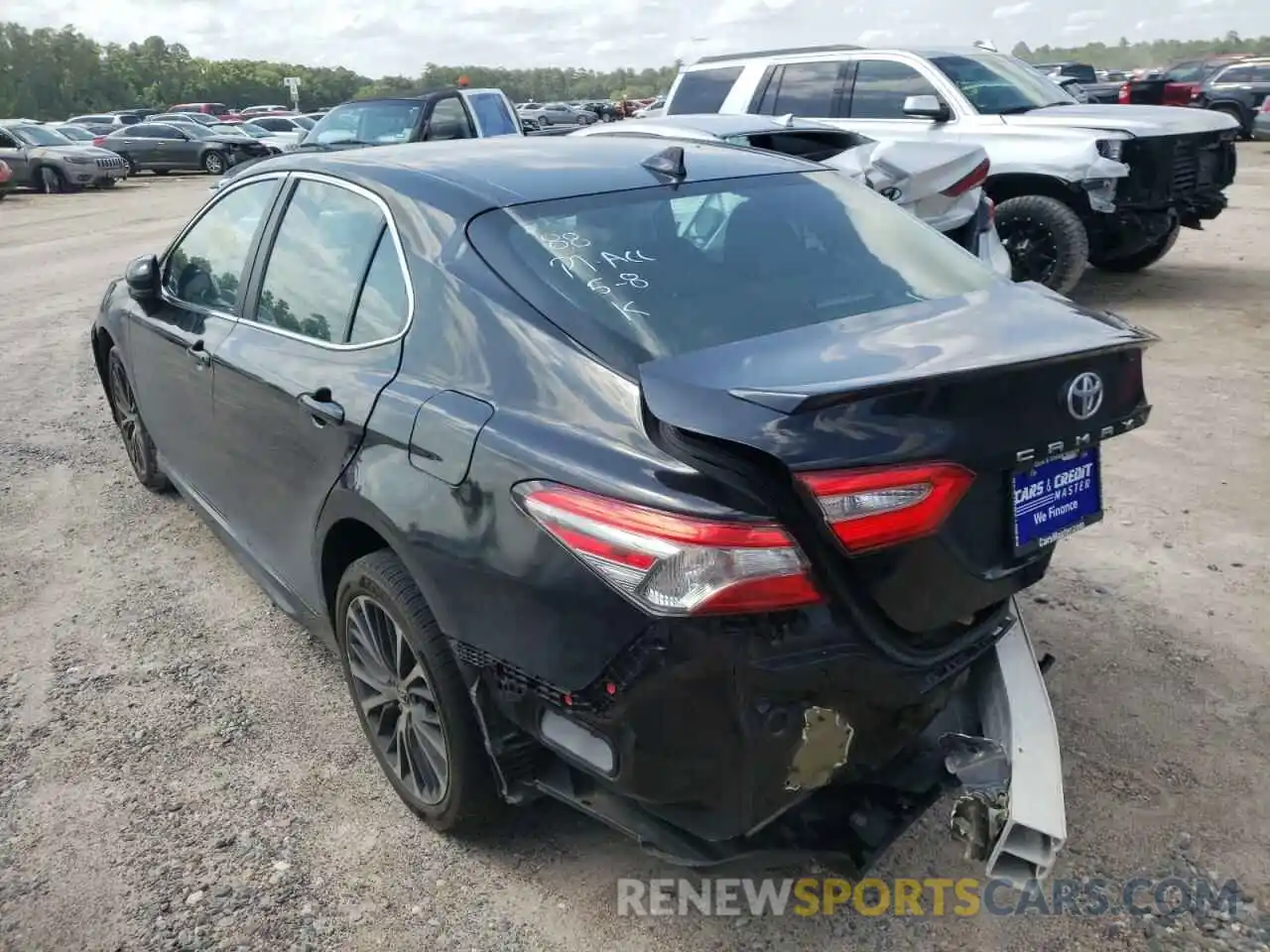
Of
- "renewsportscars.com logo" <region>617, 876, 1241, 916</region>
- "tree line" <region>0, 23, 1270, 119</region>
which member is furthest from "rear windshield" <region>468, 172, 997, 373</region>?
"tree line" <region>0, 23, 1270, 119</region>

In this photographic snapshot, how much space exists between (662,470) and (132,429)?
4004mm

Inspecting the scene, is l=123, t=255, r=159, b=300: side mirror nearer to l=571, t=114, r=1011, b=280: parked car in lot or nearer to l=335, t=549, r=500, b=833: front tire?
l=335, t=549, r=500, b=833: front tire

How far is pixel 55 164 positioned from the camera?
78.3 ft

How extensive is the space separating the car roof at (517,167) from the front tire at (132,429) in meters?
1.92

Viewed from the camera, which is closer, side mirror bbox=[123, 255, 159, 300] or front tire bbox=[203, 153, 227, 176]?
side mirror bbox=[123, 255, 159, 300]

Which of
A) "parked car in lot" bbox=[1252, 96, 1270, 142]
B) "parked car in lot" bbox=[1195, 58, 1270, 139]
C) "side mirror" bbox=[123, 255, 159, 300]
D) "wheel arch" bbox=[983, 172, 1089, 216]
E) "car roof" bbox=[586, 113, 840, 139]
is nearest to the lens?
"side mirror" bbox=[123, 255, 159, 300]

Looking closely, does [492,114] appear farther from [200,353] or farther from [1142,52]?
[1142,52]

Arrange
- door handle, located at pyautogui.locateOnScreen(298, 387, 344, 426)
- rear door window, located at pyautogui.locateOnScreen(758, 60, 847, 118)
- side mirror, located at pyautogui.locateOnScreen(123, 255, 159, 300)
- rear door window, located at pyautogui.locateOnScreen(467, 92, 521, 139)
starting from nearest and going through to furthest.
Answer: door handle, located at pyautogui.locateOnScreen(298, 387, 344, 426)
side mirror, located at pyautogui.locateOnScreen(123, 255, 159, 300)
rear door window, located at pyautogui.locateOnScreen(758, 60, 847, 118)
rear door window, located at pyautogui.locateOnScreen(467, 92, 521, 139)

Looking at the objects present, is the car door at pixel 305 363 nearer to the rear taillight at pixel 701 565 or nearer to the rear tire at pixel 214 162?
the rear taillight at pixel 701 565

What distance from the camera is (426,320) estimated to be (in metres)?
2.65

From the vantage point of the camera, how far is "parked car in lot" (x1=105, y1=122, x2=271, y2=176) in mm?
28984

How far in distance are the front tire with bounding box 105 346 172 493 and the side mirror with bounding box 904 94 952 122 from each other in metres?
6.22

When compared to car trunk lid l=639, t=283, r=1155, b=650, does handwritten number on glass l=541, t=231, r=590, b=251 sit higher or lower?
higher

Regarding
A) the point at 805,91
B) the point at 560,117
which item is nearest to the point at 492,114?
the point at 805,91
